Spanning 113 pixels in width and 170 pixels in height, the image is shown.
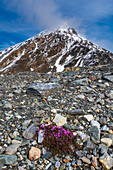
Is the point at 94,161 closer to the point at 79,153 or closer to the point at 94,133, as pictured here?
the point at 79,153

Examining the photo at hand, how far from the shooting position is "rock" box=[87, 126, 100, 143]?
16.3 ft

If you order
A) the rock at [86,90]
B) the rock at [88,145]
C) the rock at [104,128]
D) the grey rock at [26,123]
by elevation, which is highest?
the rock at [86,90]

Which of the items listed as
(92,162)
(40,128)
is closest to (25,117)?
(40,128)

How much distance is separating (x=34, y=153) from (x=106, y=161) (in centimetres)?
242

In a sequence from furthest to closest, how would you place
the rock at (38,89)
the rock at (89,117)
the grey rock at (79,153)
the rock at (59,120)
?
the rock at (38,89) → the rock at (89,117) → the rock at (59,120) → the grey rock at (79,153)

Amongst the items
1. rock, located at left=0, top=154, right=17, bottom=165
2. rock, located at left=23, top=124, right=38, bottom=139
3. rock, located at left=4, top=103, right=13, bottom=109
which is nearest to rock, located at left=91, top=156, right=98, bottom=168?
rock, located at left=23, top=124, right=38, bottom=139

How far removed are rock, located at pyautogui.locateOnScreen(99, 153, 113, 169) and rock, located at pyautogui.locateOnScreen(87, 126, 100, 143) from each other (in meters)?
0.79

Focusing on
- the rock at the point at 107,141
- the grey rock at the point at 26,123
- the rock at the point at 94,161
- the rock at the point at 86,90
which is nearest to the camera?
the rock at the point at 94,161

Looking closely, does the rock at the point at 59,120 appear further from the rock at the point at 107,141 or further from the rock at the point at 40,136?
the rock at the point at 107,141

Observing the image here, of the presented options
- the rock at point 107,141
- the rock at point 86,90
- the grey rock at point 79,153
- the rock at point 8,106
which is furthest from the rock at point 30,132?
the rock at point 86,90

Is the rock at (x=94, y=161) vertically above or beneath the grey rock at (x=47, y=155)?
beneath

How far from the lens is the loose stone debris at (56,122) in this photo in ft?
13.2

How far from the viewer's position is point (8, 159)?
386cm

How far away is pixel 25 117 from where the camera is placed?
603 centimetres
